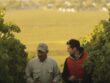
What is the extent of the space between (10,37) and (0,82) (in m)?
1.33

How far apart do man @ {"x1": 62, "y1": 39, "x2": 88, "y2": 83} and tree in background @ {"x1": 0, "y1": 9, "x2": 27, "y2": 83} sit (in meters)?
1.04

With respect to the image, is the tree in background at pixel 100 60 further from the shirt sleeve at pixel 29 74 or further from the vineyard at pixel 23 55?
the shirt sleeve at pixel 29 74

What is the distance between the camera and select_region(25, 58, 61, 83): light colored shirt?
916 cm

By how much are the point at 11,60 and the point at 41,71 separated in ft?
3.02

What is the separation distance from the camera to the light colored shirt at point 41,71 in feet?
30.0

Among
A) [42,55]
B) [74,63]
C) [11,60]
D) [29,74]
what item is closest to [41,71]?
[29,74]

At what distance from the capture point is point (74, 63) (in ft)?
30.6

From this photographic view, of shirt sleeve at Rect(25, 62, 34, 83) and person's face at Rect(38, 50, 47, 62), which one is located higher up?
person's face at Rect(38, 50, 47, 62)

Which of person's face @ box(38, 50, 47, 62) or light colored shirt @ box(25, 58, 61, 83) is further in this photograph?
light colored shirt @ box(25, 58, 61, 83)

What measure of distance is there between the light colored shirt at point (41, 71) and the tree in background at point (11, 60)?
467mm

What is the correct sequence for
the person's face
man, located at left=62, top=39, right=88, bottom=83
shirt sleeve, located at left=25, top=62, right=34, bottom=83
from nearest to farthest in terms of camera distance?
the person's face
shirt sleeve, located at left=25, top=62, right=34, bottom=83
man, located at left=62, top=39, right=88, bottom=83

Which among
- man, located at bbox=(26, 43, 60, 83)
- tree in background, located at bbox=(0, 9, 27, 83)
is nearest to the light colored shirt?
man, located at bbox=(26, 43, 60, 83)

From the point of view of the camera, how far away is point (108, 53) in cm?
945

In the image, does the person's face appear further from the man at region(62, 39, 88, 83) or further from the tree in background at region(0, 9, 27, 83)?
the tree in background at region(0, 9, 27, 83)
